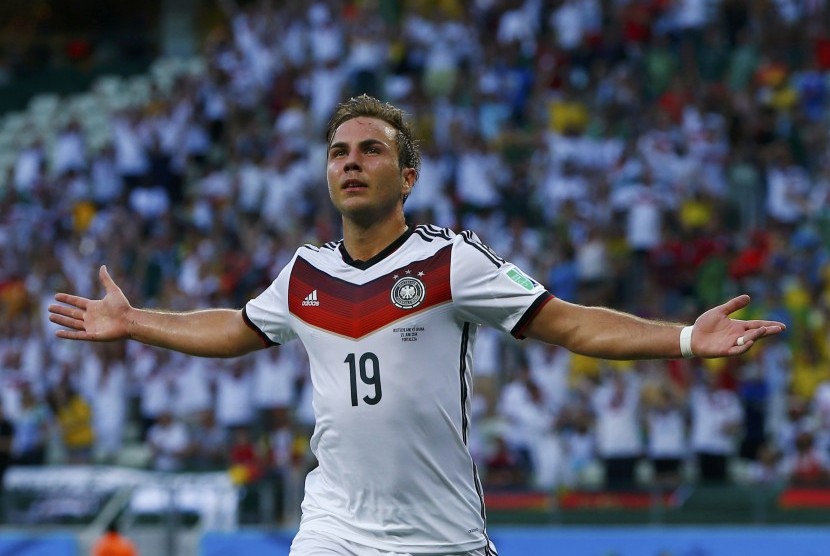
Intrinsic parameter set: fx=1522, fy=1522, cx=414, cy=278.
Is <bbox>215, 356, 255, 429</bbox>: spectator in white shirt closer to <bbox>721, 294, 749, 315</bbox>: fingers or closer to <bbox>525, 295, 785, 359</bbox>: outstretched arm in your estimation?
<bbox>525, 295, 785, 359</bbox>: outstretched arm

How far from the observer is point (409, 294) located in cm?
561

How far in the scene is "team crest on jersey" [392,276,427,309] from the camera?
5.60m

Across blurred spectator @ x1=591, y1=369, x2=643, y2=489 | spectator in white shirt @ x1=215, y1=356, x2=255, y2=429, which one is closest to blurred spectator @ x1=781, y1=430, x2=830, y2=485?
blurred spectator @ x1=591, y1=369, x2=643, y2=489

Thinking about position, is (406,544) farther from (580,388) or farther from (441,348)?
(580,388)

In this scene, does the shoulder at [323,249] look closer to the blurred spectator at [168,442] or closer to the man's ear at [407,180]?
the man's ear at [407,180]

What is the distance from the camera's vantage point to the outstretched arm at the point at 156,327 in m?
6.09

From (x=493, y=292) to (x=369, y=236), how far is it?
1.87 ft

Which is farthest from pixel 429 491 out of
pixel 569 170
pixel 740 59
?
pixel 740 59

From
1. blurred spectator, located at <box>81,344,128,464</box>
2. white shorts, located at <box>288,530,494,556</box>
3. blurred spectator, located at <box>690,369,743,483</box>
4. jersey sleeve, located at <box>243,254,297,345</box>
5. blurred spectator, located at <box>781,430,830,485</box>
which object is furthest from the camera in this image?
blurred spectator, located at <box>81,344,128,464</box>

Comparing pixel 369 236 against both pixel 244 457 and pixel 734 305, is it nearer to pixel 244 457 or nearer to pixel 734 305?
pixel 734 305

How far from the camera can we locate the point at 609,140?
1775 centimetres

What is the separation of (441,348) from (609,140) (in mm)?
12447

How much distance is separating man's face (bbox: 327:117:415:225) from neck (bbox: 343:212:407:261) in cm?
3

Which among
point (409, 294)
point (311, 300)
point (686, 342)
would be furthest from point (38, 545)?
point (686, 342)
